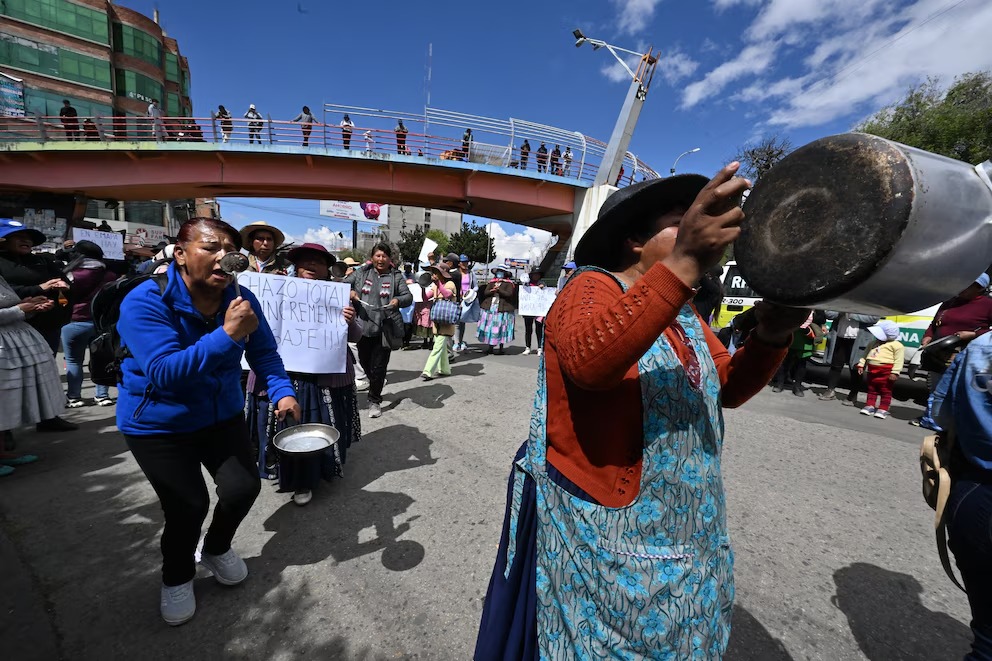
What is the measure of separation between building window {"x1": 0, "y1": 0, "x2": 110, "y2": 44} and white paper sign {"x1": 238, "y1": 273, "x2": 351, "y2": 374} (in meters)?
42.1

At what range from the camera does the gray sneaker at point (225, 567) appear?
2434 millimetres

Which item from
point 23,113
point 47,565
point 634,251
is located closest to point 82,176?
point 23,113

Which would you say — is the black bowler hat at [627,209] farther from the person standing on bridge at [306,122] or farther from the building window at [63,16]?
the building window at [63,16]

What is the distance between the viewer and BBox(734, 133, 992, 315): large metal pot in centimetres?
84

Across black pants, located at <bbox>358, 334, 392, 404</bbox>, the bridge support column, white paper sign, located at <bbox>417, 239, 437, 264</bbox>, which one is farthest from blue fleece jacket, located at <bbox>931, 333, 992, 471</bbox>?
the bridge support column

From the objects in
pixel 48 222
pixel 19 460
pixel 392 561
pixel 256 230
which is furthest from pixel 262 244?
pixel 48 222

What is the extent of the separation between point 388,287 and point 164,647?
12.2 ft

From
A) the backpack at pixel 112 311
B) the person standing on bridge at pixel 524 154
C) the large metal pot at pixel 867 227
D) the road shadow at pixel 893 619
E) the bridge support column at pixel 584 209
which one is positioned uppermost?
the person standing on bridge at pixel 524 154

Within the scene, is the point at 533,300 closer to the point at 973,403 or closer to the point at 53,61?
the point at 973,403

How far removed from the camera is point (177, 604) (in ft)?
7.19

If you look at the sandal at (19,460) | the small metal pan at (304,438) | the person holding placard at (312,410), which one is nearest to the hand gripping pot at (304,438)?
the small metal pan at (304,438)

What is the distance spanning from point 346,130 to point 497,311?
12.0 m

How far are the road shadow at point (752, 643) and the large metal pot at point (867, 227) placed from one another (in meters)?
2.00

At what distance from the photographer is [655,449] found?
1.14 m
